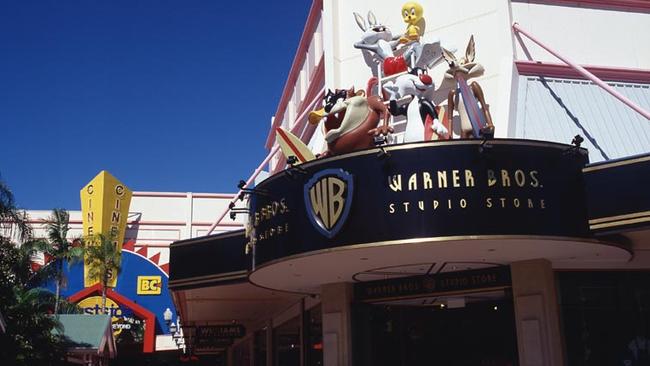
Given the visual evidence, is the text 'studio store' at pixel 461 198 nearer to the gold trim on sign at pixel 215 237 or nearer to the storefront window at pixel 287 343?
the gold trim on sign at pixel 215 237

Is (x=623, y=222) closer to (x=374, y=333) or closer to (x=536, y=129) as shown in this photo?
(x=536, y=129)

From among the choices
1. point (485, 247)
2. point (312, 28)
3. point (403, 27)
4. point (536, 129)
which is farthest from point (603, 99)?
point (312, 28)

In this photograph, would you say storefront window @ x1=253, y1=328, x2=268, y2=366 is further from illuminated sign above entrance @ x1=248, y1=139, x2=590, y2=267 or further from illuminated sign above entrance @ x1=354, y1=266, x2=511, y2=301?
illuminated sign above entrance @ x1=248, y1=139, x2=590, y2=267

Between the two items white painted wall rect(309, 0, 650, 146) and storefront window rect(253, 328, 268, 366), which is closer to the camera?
white painted wall rect(309, 0, 650, 146)

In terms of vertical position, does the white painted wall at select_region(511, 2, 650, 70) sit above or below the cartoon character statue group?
above

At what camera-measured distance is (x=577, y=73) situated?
1931 cm

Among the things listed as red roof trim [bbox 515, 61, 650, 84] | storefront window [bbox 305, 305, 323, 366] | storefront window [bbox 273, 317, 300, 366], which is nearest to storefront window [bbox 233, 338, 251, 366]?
storefront window [bbox 273, 317, 300, 366]

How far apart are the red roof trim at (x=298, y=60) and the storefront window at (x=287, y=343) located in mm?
10532

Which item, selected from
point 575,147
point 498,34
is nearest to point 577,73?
point 498,34

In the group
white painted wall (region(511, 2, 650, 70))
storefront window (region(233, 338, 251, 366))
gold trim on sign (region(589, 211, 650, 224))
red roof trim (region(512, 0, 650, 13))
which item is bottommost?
storefront window (region(233, 338, 251, 366))

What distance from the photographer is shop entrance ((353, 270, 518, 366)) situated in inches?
727

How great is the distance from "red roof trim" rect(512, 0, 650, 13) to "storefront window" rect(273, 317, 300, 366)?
13358 mm

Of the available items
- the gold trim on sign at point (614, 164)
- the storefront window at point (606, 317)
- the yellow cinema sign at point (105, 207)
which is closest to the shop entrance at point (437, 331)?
the storefront window at point (606, 317)

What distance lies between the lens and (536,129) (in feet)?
57.6
